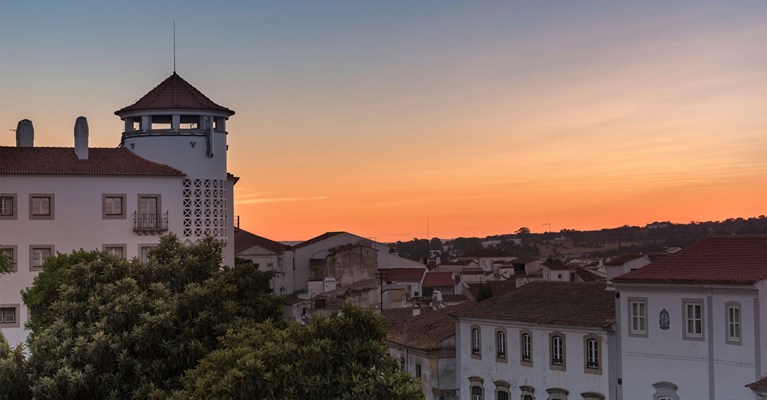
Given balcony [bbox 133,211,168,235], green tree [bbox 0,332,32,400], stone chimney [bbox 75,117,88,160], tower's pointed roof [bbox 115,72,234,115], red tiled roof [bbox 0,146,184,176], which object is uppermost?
tower's pointed roof [bbox 115,72,234,115]

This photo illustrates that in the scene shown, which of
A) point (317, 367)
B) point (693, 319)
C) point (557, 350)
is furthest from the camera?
point (557, 350)

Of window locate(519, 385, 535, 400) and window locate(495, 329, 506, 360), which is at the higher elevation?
window locate(495, 329, 506, 360)

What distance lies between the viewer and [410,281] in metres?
122

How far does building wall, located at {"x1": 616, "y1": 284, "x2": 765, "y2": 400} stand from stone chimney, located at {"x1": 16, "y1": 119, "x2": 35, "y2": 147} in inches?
A: 1417

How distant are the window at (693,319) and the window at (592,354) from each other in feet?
16.0

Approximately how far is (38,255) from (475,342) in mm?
23651

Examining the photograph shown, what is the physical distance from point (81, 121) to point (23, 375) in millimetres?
39390

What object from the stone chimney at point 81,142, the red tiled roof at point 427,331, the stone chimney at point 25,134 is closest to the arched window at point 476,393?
the red tiled roof at point 427,331

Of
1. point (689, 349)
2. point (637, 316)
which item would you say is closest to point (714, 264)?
point (689, 349)

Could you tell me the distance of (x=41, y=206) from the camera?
2537 inches

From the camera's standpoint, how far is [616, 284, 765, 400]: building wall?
44875 millimetres

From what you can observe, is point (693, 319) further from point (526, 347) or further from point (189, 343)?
point (189, 343)

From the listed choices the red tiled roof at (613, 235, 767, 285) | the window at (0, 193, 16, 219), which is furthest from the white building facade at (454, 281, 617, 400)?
the window at (0, 193, 16, 219)

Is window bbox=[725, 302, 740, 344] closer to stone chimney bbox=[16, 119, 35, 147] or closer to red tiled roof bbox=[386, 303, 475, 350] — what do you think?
red tiled roof bbox=[386, 303, 475, 350]
